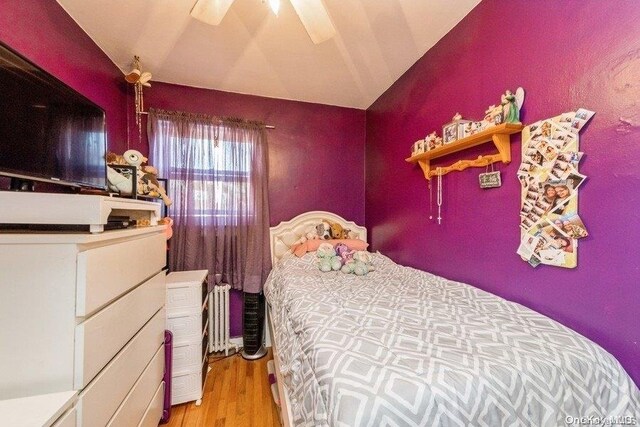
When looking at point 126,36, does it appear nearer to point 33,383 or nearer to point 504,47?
point 33,383

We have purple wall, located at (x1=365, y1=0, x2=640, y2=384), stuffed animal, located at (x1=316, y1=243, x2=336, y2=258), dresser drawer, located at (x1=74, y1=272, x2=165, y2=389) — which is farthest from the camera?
stuffed animal, located at (x1=316, y1=243, x2=336, y2=258)

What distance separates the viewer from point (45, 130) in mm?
1053

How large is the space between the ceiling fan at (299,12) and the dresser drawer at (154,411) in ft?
6.67

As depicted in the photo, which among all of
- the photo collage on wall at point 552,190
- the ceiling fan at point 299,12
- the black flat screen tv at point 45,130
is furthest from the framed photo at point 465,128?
the black flat screen tv at point 45,130

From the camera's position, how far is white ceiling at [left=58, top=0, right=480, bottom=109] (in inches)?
63.3

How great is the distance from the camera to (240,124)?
2576mm

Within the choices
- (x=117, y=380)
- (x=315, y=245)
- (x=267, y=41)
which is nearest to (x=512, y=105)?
(x=267, y=41)

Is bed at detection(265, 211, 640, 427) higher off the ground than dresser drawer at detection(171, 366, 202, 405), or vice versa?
bed at detection(265, 211, 640, 427)

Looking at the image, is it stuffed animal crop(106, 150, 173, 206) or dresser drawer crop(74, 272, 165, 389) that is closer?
dresser drawer crop(74, 272, 165, 389)

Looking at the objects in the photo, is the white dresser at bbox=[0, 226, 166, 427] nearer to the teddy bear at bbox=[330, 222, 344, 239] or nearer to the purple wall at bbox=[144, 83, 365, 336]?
the purple wall at bbox=[144, 83, 365, 336]

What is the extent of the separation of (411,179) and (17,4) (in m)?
2.61

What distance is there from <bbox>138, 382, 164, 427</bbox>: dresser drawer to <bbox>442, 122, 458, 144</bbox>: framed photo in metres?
2.30

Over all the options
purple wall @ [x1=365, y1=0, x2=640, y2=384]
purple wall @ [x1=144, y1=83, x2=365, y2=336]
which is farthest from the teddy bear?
purple wall @ [x1=365, y1=0, x2=640, y2=384]

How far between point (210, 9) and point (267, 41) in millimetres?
680
